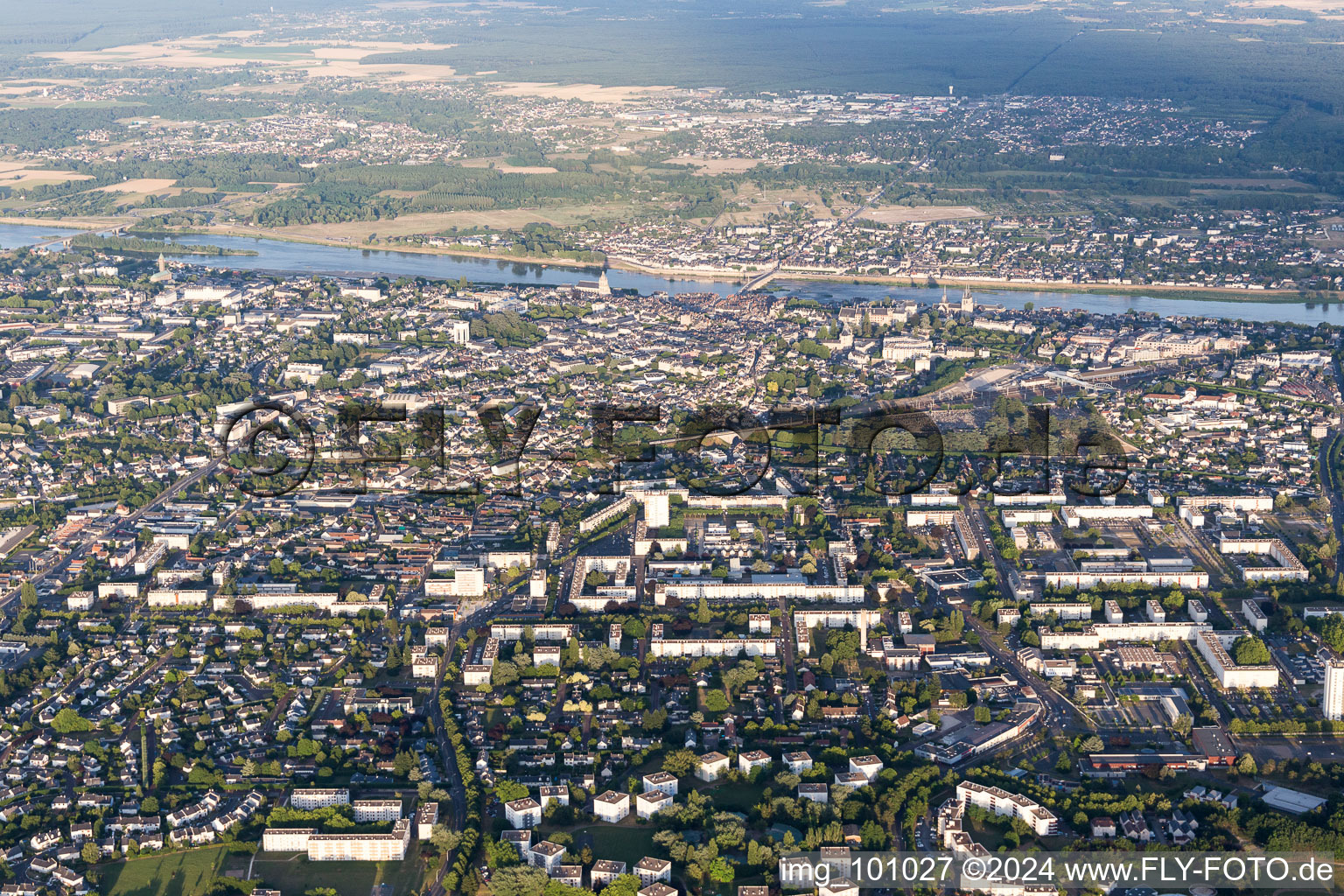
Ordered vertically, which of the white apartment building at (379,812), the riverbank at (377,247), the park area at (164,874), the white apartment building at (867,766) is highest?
A: the white apartment building at (867,766)

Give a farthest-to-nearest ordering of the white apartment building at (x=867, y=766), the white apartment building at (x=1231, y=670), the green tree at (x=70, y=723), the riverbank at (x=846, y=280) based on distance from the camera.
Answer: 1. the riverbank at (x=846, y=280)
2. the white apartment building at (x=1231, y=670)
3. the green tree at (x=70, y=723)
4. the white apartment building at (x=867, y=766)

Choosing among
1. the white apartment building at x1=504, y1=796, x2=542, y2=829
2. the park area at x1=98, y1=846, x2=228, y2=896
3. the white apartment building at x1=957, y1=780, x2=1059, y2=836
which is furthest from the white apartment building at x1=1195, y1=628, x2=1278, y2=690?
the park area at x1=98, y1=846, x2=228, y2=896

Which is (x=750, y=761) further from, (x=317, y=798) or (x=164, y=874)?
(x=164, y=874)

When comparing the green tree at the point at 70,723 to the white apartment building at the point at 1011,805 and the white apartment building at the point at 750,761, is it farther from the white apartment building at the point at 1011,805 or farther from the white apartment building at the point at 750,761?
the white apartment building at the point at 1011,805

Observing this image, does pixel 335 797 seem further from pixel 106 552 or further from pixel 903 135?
pixel 903 135

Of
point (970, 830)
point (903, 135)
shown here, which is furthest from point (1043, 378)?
point (903, 135)

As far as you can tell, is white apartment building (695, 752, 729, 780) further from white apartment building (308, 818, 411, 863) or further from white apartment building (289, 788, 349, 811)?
white apartment building (289, 788, 349, 811)

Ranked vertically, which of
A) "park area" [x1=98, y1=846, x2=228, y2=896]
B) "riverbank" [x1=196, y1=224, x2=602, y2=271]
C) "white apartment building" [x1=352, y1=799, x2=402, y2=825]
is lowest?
"riverbank" [x1=196, y1=224, x2=602, y2=271]

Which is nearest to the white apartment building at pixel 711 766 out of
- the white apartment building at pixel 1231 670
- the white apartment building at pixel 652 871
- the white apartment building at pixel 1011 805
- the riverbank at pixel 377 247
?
the white apartment building at pixel 652 871
